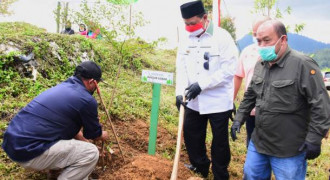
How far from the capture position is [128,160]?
12.5 feet

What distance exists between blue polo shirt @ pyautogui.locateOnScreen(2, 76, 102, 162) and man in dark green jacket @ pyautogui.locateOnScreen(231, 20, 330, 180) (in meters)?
1.77

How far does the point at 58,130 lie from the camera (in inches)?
114

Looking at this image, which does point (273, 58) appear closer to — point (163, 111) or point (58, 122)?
point (58, 122)

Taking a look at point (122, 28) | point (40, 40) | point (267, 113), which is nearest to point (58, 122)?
point (122, 28)

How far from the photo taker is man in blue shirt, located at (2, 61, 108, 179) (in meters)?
2.78

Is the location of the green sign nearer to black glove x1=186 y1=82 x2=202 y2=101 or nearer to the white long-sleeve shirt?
the white long-sleeve shirt

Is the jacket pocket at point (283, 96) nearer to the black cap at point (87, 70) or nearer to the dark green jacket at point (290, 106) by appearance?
the dark green jacket at point (290, 106)

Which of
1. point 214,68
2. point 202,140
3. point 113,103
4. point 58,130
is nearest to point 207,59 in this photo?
point 214,68

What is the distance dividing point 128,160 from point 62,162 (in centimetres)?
106

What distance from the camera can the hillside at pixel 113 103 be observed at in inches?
139

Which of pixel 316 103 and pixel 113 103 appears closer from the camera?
pixel 316 103

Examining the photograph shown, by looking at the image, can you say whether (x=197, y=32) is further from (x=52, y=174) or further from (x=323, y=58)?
(x=323, y=58)

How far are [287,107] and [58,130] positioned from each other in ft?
7.32

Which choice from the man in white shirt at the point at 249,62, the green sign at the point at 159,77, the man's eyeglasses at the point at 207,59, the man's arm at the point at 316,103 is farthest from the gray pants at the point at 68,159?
the man's arm at the point at 316,103
